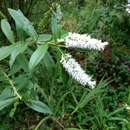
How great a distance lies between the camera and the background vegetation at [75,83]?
3.29 metres

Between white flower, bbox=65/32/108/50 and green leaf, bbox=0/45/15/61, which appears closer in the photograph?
white flower, bbox=65/32/108/50

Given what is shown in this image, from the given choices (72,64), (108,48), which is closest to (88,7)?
(108,48)

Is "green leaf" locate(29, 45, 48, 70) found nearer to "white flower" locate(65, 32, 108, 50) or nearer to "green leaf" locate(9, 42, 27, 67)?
"green leaf" locate(9, 42, 27, 67)

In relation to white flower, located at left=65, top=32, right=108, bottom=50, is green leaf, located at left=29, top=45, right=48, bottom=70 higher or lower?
lower

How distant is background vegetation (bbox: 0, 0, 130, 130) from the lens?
10.8 feet

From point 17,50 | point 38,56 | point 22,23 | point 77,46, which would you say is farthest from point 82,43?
point 22,23

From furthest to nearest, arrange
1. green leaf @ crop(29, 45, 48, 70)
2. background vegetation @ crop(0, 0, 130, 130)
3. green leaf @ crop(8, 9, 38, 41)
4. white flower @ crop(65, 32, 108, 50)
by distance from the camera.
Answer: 1. background vegetation @ crop(0, 0, 130, 130)
2. green leaf @ crop(8, 9, 38, 41)
3. green leaf @ crop(29, 45, 48, 70)
4. white flower @ crop(65, 32, 108, 50)

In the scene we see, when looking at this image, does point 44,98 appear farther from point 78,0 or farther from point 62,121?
point 78,0

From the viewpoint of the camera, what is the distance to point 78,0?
6.48 m

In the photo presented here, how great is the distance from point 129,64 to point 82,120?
3.22 ft

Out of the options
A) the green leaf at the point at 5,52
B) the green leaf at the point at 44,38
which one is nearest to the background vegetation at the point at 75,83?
the green leaf at the point at 44,38

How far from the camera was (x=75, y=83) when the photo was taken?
414cm

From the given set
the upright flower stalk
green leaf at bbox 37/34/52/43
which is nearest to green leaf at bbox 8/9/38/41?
green leaf at bbox 37/34/52/43

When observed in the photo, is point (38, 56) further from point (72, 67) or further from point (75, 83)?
point (75, 83)
